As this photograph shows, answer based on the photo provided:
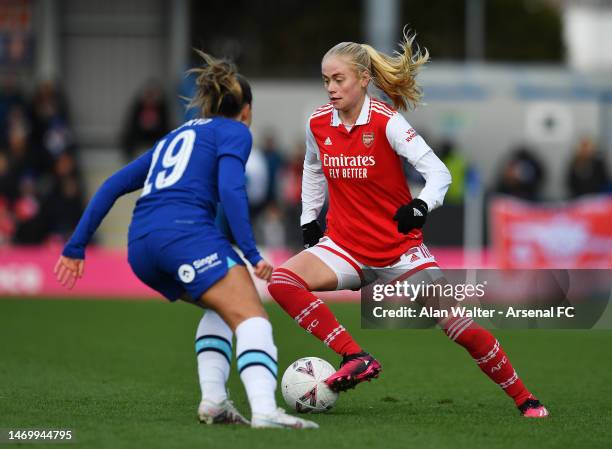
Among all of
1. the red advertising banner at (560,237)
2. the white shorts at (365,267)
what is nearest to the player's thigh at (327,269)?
the white shorts at (365,267)

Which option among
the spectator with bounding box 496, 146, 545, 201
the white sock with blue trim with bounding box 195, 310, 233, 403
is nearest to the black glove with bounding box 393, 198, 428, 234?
the white sock with blue trim with bounding box 195, 310, 233, 403

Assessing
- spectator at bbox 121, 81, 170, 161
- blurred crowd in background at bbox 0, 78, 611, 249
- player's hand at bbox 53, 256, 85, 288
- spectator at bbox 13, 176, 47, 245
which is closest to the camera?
player's hand at bbox 53, 256, 85, 288

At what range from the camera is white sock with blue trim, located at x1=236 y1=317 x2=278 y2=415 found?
589 cm

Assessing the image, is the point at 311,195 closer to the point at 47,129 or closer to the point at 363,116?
the point at 363,116

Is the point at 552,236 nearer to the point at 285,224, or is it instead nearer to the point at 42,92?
the point at 285,224

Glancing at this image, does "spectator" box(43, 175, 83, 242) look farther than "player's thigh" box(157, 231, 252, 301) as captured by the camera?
Yes

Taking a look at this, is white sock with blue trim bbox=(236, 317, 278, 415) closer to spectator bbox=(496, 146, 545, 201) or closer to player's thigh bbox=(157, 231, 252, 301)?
player's thigh bbox=(157, 231, 252, 301)

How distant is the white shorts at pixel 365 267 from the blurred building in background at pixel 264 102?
1039cm

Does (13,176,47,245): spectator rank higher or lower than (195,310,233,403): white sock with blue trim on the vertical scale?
lower

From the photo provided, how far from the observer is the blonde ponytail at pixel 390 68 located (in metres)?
6.94

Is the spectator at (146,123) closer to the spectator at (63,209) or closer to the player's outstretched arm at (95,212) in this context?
the spectator at (63,209)

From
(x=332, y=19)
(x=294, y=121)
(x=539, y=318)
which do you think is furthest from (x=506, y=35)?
(x=539, y=318)

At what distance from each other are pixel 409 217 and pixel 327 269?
0.71m

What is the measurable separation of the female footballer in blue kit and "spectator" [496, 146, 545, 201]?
12.5 meters
